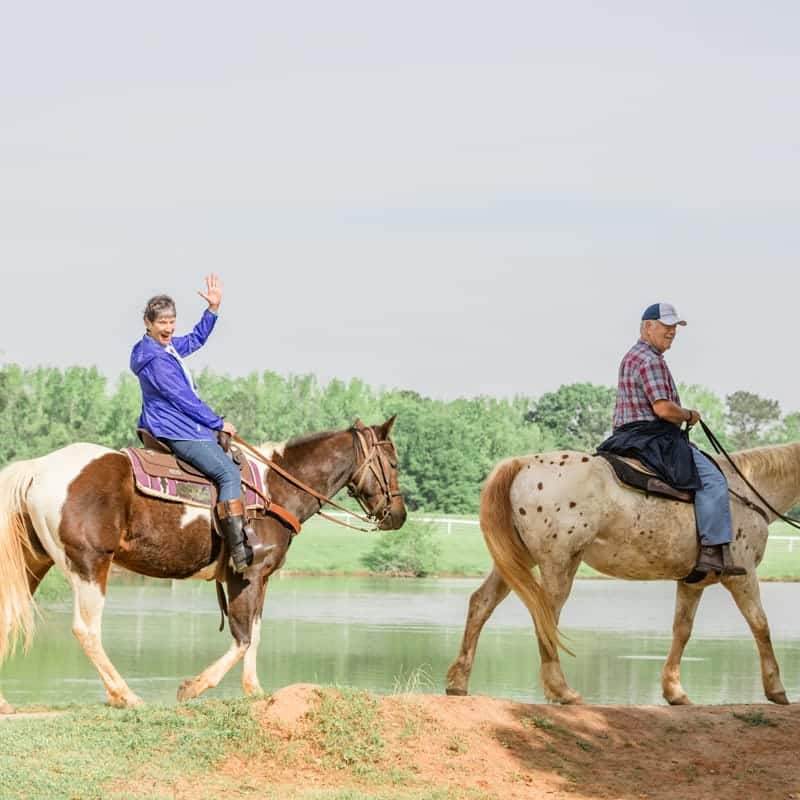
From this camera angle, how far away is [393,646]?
24.6 m

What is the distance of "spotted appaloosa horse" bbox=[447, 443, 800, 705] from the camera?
39.0ft

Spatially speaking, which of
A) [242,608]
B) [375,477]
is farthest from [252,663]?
[375,477]

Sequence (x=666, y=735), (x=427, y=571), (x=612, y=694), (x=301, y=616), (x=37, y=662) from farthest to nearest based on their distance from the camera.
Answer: (x=427, y=571)
(x=301, y=616)
(x=37, y=662)
(x=612, y=694)
(x=666, y=735)

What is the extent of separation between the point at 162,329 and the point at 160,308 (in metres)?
0.16

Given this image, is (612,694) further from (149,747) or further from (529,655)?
(149,747)

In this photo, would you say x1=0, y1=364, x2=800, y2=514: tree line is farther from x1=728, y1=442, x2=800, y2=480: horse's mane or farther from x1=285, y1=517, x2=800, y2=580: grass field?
x1=728, y1=442, x2=800, y2=480: horse's mane

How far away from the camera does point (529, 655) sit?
24.4 metres

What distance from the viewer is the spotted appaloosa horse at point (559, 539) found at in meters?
11.9

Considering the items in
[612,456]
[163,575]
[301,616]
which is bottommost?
[301,616]

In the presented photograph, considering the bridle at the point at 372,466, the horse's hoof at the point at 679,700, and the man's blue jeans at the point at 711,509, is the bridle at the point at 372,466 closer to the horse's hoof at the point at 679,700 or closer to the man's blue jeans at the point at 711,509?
the man's blue jeans at the point at 711,509

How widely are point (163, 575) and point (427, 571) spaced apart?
3720cm

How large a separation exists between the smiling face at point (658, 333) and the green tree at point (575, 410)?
83.1m

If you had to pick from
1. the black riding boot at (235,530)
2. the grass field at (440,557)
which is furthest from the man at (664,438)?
the grass field at (440,557)

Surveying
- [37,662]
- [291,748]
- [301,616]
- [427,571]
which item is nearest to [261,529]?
[291,748]
